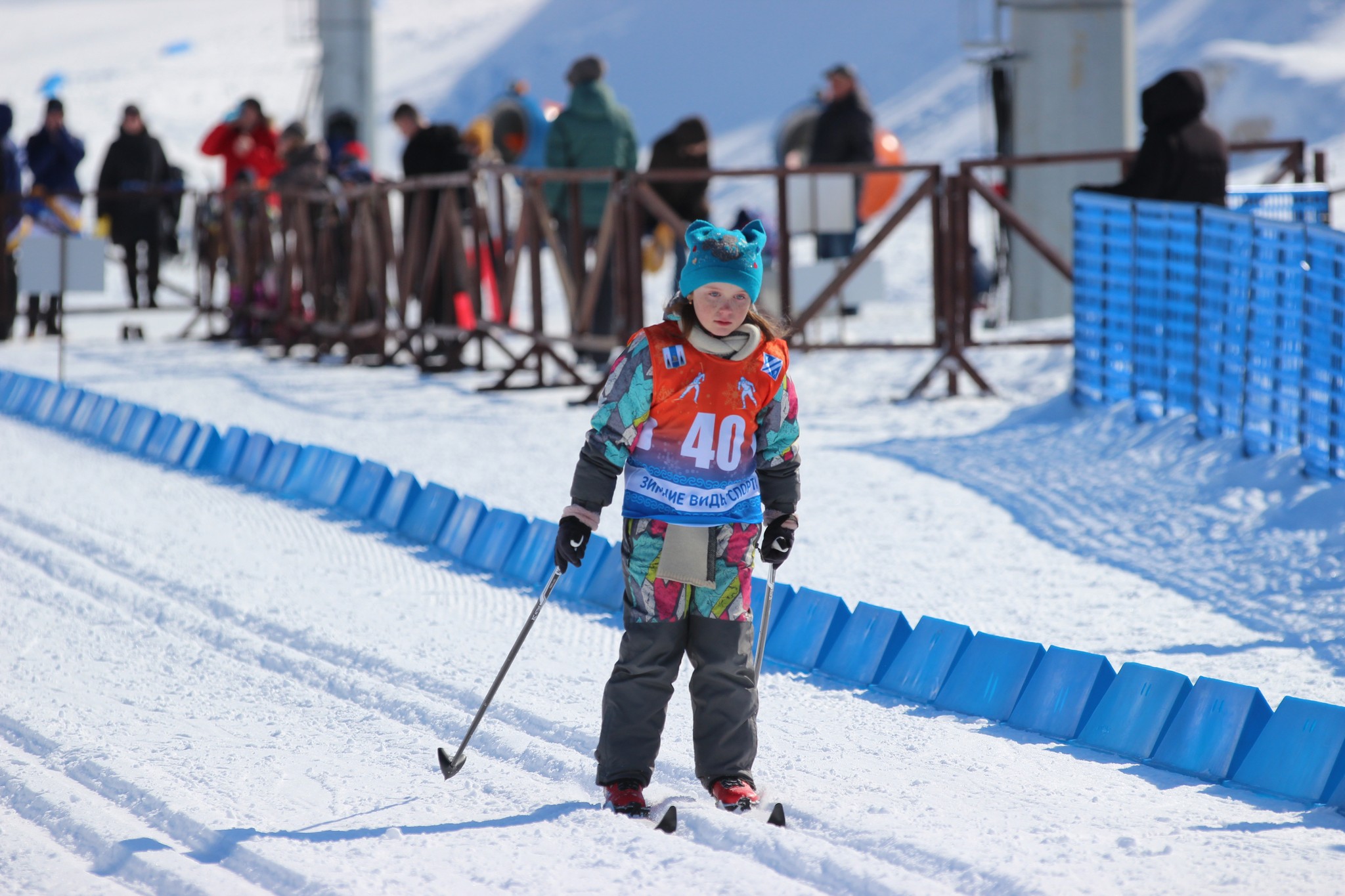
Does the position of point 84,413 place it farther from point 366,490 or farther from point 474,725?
point 474,725

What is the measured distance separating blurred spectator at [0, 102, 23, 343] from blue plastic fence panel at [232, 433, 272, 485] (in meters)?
7.62

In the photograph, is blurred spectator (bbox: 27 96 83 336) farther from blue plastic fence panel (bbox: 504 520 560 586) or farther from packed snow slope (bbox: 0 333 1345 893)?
blue plastic fence panel (bbox: 504 520 560 586)

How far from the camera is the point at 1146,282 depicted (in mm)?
8883

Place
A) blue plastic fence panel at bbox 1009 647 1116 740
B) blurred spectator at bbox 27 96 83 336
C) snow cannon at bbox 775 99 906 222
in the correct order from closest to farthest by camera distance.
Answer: blue plastic fence panel at bbox 1009 647 1116 740
blurred spectator at bbox 27 96 83 336
snow cannon at bbox 775 99 906 222

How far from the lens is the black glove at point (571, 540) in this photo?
3.71 m

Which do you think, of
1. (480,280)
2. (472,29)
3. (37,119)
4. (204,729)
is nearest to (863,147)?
(480,280)

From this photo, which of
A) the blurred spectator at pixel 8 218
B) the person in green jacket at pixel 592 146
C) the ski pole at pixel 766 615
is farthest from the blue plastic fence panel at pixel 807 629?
Result: the blurred spectator at pixel 8 218

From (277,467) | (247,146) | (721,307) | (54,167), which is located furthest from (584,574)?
(247,146)

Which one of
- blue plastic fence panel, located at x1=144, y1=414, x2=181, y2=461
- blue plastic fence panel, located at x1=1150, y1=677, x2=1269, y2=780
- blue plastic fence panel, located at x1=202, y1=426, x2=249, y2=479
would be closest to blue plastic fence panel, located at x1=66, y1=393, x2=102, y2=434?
blue plastic fence panel, located at x1=144, y1=414, x2=181, y2=461

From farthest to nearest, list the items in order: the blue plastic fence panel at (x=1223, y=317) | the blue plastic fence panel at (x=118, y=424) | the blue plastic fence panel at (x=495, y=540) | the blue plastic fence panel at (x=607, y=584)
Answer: the blue plastic fence panel at (x=118, y=424) → the blue plastic fence panel at (x=1223, y=317) → the blue plastic fence panel at (x=495, y=540) → the blue plastic fence panel at (x=607, y=584)

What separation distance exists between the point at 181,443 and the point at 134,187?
8811mm

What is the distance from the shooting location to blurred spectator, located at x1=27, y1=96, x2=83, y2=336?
51.4ft

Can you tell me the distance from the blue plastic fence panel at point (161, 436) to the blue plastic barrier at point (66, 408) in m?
1.18

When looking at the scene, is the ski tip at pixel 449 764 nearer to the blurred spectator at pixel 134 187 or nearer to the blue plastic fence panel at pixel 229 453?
the blue plastic fence panel at pixel 229 453
